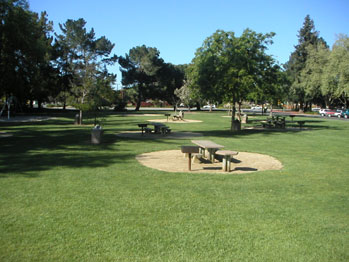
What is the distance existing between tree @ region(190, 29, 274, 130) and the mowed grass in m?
12.7

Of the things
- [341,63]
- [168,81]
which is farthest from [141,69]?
[341,63]

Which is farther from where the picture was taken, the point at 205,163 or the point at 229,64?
the point at 229,64

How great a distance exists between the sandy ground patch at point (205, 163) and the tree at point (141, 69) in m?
57.9

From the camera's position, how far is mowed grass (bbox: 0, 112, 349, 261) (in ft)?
14.2

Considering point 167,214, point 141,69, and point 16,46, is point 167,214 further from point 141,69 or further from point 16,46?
point 141,69

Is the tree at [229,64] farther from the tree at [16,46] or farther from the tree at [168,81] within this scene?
the tree at [168,81]

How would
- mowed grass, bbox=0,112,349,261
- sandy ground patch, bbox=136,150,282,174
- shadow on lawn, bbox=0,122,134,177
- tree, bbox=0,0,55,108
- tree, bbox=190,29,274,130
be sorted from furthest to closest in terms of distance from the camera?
1. tree, bbox=190,29,274,130
2. tree, bbox=0,0,55,108
3. sandy ground patch, bbox=136,150,282,174
4. shadow on lawn, bbox=0,122,134,177
5. mowed grass, bbox=0,112,349,261

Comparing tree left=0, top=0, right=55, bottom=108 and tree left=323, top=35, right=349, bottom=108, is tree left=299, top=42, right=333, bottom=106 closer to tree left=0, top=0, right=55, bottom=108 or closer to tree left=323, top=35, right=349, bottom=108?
tree left=323, top=35, right=349, bottom=108

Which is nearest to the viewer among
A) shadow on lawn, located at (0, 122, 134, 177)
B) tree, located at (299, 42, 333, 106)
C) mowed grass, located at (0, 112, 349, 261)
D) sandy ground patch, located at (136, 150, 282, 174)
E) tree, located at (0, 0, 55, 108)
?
mowed grass, located at (0, 112, 349, 261)

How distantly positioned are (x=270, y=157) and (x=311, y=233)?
7.00 m

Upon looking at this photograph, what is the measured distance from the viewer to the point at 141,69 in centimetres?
6969

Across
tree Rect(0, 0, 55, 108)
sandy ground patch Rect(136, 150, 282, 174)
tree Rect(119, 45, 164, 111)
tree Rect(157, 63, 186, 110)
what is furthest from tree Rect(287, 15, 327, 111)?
sandy ground patch Rect(136, 150, 282, 174)

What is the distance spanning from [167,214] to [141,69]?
6593 centimetres

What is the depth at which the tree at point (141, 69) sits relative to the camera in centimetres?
6838
